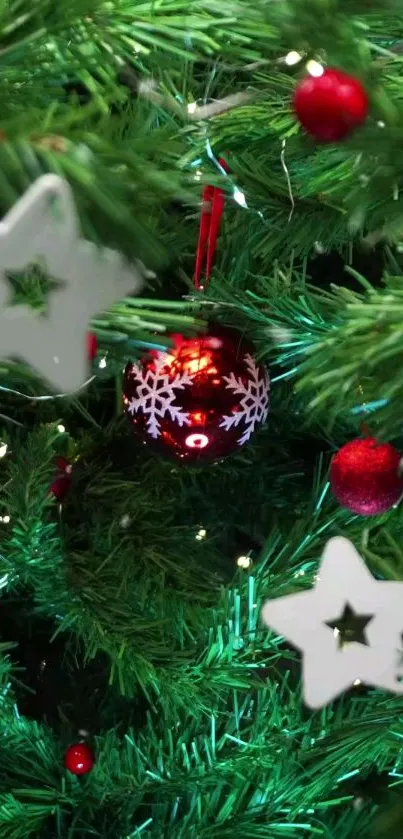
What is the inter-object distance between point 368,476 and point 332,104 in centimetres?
27

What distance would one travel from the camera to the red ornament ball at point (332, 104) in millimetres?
254

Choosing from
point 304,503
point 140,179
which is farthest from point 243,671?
point 140,179

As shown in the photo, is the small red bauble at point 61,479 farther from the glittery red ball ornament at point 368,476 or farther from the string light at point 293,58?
the string light at point 293,58

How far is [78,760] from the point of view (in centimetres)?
68

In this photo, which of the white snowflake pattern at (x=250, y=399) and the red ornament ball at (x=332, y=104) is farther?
the white snowflake pattern at (x=250, y=399)

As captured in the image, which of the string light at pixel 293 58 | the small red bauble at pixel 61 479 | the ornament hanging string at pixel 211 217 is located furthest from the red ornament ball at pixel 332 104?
the small red bauble at pixel 61 479

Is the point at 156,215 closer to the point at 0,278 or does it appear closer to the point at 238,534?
the point at 0,278

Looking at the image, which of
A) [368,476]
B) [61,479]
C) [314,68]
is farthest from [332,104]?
[61,479]

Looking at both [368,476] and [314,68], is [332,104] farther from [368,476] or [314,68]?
[368,476]

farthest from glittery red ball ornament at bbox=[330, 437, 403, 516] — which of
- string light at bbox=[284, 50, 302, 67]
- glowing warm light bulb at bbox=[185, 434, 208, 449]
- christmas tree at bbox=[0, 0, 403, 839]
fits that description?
string light at bbox=[284, 50, 302, 67]

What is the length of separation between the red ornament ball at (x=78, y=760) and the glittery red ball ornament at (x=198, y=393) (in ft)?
0.92

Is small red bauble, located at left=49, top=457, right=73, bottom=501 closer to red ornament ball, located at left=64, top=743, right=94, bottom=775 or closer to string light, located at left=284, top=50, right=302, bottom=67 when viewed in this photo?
red ornament ball, located at left=64, top=743, right=94, bottom=775

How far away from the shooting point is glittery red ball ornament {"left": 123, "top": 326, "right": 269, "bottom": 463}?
0.56 meters

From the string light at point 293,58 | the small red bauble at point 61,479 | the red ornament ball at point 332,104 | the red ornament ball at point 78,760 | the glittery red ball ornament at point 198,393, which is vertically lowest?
the red ornament ball at point 78,760
